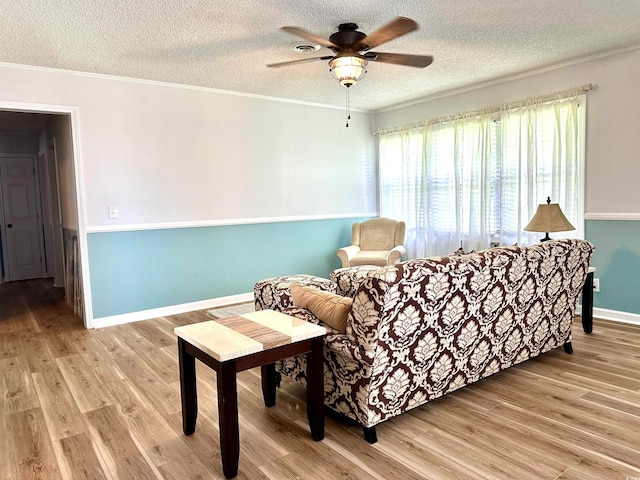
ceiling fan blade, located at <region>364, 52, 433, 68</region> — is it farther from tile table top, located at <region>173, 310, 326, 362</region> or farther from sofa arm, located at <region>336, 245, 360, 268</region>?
sofa arm, located at <region>336, 245, 360, 268</region>

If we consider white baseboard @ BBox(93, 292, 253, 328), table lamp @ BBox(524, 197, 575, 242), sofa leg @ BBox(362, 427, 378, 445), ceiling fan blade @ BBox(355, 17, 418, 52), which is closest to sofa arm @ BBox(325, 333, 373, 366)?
sofa leg @ BBox(362, 427, 378, 445)

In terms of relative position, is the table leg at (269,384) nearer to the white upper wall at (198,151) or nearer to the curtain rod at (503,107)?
the white upper wall at (198,151)

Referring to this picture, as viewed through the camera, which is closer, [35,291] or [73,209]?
[73,209]

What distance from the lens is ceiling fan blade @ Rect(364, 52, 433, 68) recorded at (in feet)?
10.3

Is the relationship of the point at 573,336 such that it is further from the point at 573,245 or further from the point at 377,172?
the point at 377,172

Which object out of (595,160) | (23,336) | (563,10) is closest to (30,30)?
(23,336)

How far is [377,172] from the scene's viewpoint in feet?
21.3

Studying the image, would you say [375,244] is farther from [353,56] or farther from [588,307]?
[353,56]

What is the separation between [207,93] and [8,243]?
4599mm

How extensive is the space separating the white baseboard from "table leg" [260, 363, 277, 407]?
249 centimetres

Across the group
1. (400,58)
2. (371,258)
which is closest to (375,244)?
(371,258)

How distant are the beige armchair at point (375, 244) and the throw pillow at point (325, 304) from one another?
2.90 meters

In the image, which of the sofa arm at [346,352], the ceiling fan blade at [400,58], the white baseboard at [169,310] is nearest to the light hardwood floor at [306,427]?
the sofa arm at [346,352]

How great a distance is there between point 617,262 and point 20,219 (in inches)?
322
